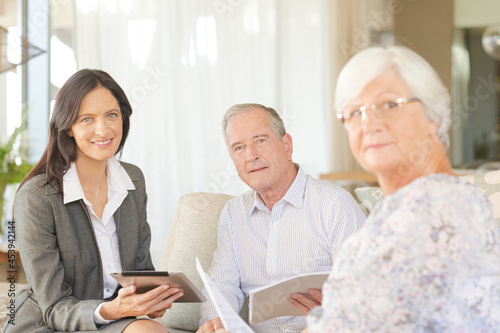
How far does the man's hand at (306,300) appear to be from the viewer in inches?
59.3

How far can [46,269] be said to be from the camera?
5.84ft

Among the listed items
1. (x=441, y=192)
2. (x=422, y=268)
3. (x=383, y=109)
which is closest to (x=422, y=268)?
(x=422, y=268)

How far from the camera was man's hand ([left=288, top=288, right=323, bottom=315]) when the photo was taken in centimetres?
151

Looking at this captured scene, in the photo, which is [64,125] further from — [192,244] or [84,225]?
[192,244]

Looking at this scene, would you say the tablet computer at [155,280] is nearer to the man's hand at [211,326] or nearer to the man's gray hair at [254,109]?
the man's hand at [211,326]

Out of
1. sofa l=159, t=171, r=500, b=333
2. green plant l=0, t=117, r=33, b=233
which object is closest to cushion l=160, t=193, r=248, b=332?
sofa l=159, t=171, r=500, b=333

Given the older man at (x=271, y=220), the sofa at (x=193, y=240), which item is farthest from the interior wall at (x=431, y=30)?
the older man at (x=271, y=220)

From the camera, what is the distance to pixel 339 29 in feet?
17.3

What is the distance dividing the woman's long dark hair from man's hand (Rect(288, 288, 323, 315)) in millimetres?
836

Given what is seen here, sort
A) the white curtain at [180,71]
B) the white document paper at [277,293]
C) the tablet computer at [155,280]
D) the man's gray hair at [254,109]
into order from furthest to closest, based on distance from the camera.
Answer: the white curtain at [180,71] → the man's gray hair at [254,109] → the tablet computer at [155,280] → the white document paper at [277,293]

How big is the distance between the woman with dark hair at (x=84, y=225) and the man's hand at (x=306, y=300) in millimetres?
362

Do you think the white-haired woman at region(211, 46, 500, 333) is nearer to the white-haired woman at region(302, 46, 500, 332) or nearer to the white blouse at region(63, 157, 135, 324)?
the white-haired woman at region(302, 46, 500, 332)

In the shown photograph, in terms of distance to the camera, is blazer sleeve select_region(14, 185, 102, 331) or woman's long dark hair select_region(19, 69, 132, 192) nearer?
blazer sleeve select_region(14, 185, 102, 331)

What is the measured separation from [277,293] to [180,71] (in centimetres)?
307
